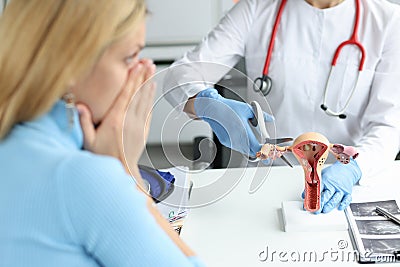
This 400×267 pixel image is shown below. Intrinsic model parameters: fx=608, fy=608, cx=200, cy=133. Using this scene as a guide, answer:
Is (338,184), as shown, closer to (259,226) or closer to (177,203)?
(259,226)

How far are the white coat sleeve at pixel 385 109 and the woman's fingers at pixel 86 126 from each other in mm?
870

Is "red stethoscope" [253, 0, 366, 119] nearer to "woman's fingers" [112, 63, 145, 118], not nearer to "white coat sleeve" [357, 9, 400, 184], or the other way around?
"white coat sleeve" [357, 9, 400, 184]

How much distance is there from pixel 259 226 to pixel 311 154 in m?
0.18

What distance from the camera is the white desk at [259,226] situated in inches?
43.9

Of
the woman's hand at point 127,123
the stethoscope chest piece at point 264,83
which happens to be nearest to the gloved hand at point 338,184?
the stethoscope chest piece at point 264,83

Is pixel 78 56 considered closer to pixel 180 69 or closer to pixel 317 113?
pixel 180 69

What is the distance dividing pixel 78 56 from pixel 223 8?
241cm

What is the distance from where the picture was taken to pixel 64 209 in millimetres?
658

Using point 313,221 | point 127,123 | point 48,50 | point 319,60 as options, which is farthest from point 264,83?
point 48,50

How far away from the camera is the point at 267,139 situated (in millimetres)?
1250

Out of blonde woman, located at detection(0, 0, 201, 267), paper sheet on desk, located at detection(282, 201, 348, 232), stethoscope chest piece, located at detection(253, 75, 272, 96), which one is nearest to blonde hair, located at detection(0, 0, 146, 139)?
blonde woman, located at detection(0, 0, 201, 267)

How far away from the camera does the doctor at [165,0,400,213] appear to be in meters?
1.63

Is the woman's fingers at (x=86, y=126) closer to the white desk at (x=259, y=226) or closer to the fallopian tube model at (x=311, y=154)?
the white desk at (x=259, y=226)

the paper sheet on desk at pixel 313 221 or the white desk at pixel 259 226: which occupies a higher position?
the paper sheet on desk at pixel 313 221
